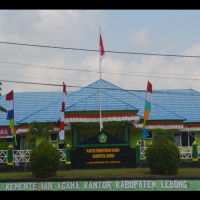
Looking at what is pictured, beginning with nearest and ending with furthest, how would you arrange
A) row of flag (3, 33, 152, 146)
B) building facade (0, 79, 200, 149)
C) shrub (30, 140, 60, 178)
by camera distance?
shrub (30, 140, 60, 178)
row of flag (3, 33, 152, 146)
building facade (0, 79, 200, 149)

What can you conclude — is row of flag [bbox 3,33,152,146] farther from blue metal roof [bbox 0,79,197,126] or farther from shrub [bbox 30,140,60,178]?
shrub [bbox 30,140,60,178]

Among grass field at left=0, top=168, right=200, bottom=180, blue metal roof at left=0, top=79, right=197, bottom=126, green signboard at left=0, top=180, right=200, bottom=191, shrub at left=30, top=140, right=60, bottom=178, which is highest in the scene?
blue metal roof at left=0, top=79, right=197, bottom=126

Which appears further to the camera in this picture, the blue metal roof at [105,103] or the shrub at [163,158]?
the blue metal roof at [105,103]

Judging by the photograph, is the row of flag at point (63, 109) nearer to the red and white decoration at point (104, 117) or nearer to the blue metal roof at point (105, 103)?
the red and white decoration at point (104, 117)

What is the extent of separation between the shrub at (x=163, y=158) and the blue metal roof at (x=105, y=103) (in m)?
7.81

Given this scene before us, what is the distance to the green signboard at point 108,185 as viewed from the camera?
69.9 feet

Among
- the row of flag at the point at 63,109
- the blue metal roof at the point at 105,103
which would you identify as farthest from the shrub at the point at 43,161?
the blue metal roof at the point at 105,103

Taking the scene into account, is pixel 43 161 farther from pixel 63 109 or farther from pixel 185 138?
pixel 185 138

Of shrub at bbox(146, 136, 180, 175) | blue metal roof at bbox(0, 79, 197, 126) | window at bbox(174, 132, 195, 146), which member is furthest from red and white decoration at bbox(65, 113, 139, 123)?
window at bbox(174, 132, 195, 146)

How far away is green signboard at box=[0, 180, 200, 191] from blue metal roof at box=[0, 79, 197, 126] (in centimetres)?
987

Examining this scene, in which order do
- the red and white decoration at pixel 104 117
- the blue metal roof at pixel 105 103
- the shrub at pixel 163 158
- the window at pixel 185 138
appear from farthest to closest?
the window at pixel 185 138, the blue metal roof at pixel 105 103, the red and white decoration at pixel 104 117, the shrub at pixel 163 158

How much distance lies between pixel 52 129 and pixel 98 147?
7379 millimetres

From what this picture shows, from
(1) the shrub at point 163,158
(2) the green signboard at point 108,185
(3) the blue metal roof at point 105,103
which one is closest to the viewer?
(2) the green signboard at point 108,185

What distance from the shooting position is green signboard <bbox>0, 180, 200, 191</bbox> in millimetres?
21312
